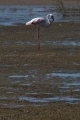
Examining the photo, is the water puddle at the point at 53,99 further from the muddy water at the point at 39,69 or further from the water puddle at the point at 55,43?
the water puddle at the point at 55,43

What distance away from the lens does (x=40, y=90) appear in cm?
1070

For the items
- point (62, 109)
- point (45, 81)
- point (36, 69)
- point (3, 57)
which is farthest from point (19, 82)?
point (3, 57)

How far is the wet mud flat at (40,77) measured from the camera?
29.2 feet

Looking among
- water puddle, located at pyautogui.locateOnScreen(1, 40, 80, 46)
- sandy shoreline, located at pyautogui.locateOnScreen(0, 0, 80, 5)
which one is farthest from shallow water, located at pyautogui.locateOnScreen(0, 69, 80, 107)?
sandy shoreline, located at pyautogui.locateOnScreen(0, 0, 80, 5)

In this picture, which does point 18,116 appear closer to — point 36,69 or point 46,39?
point 36,69

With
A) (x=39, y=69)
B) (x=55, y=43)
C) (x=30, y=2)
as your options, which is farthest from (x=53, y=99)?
(x=30, y=2)

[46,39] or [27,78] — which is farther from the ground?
[27,78]

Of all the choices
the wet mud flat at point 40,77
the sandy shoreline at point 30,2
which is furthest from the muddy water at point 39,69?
the sandy shoreline at point 30,2

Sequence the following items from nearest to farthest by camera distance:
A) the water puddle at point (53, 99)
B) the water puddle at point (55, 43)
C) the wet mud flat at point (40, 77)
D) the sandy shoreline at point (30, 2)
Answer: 1. the wet mud flat at point (40, 77)
2. the water puddle at point (53, 99)
3. the water puddle at point (55, 43)
4. the sandy shoreline at point (30, 2)

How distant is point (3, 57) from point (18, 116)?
6980 mm

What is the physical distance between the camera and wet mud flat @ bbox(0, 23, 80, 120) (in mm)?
8895

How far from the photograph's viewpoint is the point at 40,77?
12.2m

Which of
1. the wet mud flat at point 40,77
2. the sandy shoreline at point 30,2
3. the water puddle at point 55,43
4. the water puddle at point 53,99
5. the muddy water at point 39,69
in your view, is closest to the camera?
the wet mud flat at point 40,77

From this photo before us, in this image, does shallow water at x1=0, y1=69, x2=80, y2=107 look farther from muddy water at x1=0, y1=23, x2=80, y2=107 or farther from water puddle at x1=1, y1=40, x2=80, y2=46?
water puddle at x1=1, y1=40, x2=80, y2=46
